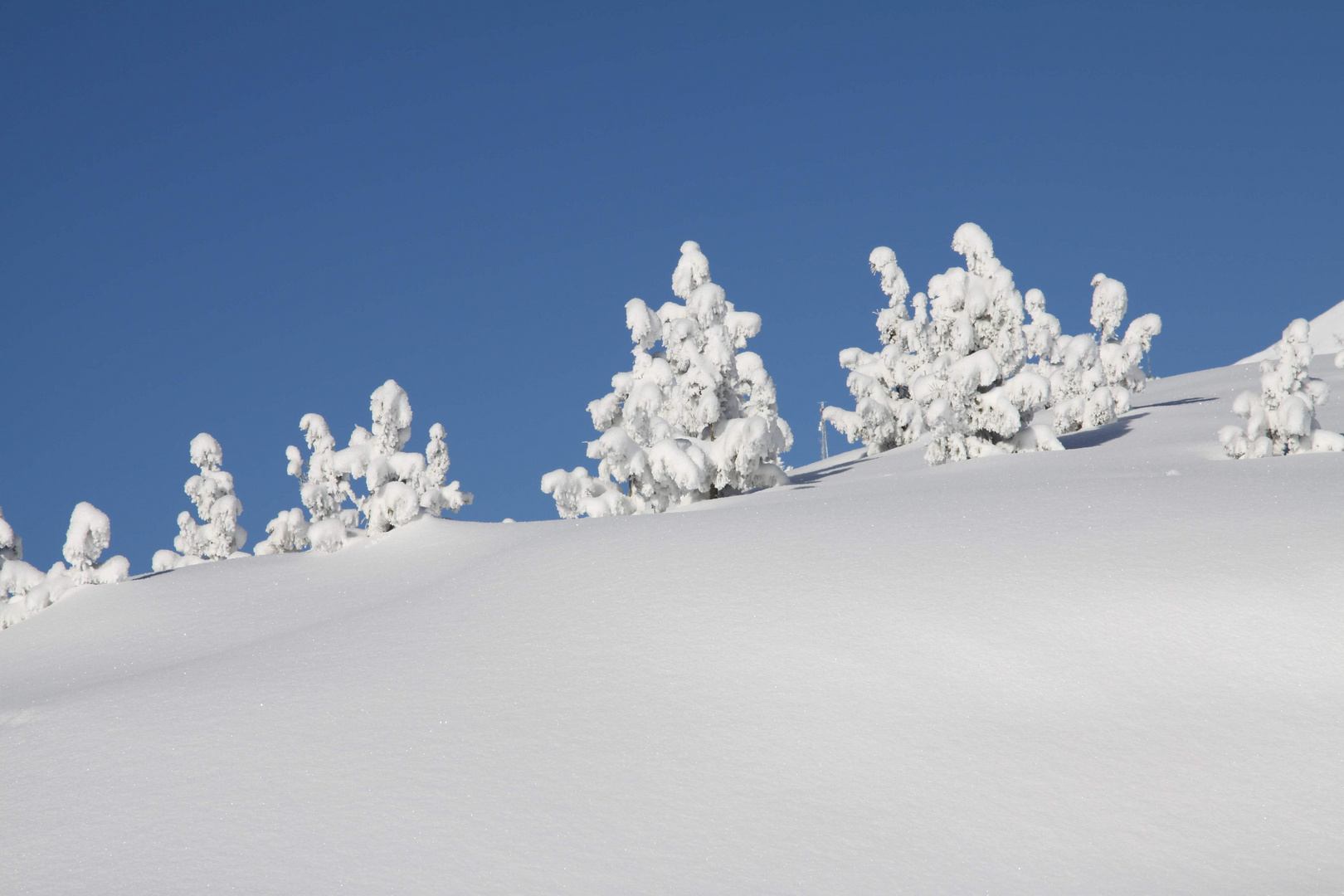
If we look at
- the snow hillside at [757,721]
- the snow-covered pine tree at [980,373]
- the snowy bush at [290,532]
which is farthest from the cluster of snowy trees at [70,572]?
the snow-covered pine tree at [980,373]

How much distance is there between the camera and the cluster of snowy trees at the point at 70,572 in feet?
61.6

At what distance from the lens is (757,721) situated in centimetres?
941

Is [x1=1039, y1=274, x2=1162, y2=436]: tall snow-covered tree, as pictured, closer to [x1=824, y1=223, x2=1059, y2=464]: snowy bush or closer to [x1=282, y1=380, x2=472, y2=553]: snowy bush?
[x1=824, y1=223, x2=1059, y2=464]: snowy bush

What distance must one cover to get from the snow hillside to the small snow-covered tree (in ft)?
50.8

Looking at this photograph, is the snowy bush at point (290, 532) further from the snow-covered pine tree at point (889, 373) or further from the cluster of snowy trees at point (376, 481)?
the snow-covered pine tree at point (889, 373)

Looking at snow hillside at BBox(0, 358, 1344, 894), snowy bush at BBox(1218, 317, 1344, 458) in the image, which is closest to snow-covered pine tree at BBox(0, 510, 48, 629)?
snow hillside at BBox(0, 358, 1344, 894)

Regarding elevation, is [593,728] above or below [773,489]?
below

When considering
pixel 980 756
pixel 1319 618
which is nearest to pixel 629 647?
pixel 980 756

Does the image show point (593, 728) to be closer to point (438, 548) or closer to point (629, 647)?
point (629, 647)

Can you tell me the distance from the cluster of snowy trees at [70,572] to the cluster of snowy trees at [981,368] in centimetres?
2031

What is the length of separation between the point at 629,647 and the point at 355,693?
2876mm

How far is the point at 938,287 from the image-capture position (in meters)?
30.5

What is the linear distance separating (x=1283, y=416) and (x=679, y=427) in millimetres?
14158

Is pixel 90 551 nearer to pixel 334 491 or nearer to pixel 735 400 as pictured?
pixel 334 491
